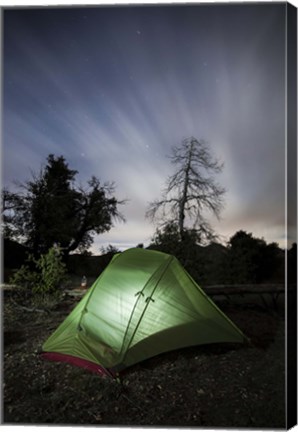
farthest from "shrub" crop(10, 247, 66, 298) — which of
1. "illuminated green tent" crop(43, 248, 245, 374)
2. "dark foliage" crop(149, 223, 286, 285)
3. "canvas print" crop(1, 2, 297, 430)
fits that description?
"dark foliage" crop(149, 223, 286, 285)

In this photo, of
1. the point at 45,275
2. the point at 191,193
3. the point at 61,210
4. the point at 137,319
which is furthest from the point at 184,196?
the point at 45,275

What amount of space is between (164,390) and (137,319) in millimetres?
401

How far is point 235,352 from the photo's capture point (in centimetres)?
213

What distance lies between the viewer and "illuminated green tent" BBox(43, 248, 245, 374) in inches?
77.0

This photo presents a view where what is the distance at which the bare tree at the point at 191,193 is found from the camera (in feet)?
8.54

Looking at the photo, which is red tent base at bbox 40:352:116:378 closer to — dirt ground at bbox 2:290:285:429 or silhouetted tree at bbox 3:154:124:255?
dirt ground at bbox 2:290:285:429

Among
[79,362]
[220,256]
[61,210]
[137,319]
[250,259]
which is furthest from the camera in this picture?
[220,256]

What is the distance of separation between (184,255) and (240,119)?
1267mm

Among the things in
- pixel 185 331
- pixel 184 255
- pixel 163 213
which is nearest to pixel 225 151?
pixel 163 213

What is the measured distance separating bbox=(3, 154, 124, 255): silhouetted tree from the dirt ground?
2.61 feet

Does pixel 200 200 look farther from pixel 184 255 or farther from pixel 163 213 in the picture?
pixel 184 255

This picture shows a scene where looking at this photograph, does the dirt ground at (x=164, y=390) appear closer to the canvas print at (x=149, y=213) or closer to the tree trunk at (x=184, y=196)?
the canvas print at (x=149, y=213)

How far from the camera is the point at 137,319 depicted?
202 cm

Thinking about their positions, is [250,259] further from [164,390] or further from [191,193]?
[164,390]
